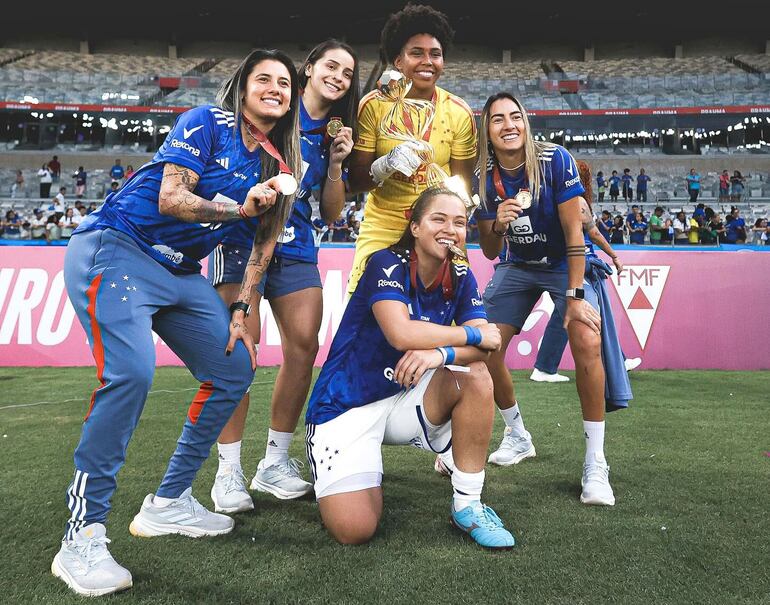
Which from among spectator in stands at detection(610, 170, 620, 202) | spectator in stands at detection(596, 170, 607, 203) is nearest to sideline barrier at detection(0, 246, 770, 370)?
spectator in stands at detection(610, 170, 620, 202)

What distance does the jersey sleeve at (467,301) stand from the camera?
2643mm

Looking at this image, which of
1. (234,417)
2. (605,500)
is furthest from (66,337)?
(605,500)

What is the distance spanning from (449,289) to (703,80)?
31.8 meters

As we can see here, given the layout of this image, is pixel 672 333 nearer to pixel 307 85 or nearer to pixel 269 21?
pixel 307 85

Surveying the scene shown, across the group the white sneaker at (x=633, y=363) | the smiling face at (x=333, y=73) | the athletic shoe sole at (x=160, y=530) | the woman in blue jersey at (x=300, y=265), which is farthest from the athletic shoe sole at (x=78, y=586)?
the white sneaker at (x=633, y=363)

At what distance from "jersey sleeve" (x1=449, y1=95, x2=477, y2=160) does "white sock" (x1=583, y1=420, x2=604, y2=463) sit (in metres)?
1.48

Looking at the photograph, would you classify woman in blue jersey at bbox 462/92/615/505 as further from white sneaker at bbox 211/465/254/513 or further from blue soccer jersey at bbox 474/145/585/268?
white sneaker at bbox 211/465/254/513

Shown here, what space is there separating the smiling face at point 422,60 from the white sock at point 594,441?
1845mm

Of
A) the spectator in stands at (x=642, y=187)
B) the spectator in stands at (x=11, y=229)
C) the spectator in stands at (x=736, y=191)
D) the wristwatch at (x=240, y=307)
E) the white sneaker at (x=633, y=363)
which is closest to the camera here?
the wristwatch at (x=240, y=307)

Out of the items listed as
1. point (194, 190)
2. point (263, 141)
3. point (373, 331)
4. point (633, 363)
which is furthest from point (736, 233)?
point (194, 190)

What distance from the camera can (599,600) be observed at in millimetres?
1845

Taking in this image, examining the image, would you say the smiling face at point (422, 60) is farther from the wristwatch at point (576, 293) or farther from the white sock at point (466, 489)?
the white sock at point (466, 489)

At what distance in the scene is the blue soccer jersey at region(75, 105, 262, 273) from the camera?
2189 mm

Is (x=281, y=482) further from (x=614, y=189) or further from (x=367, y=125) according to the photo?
(x=614, y=189)
